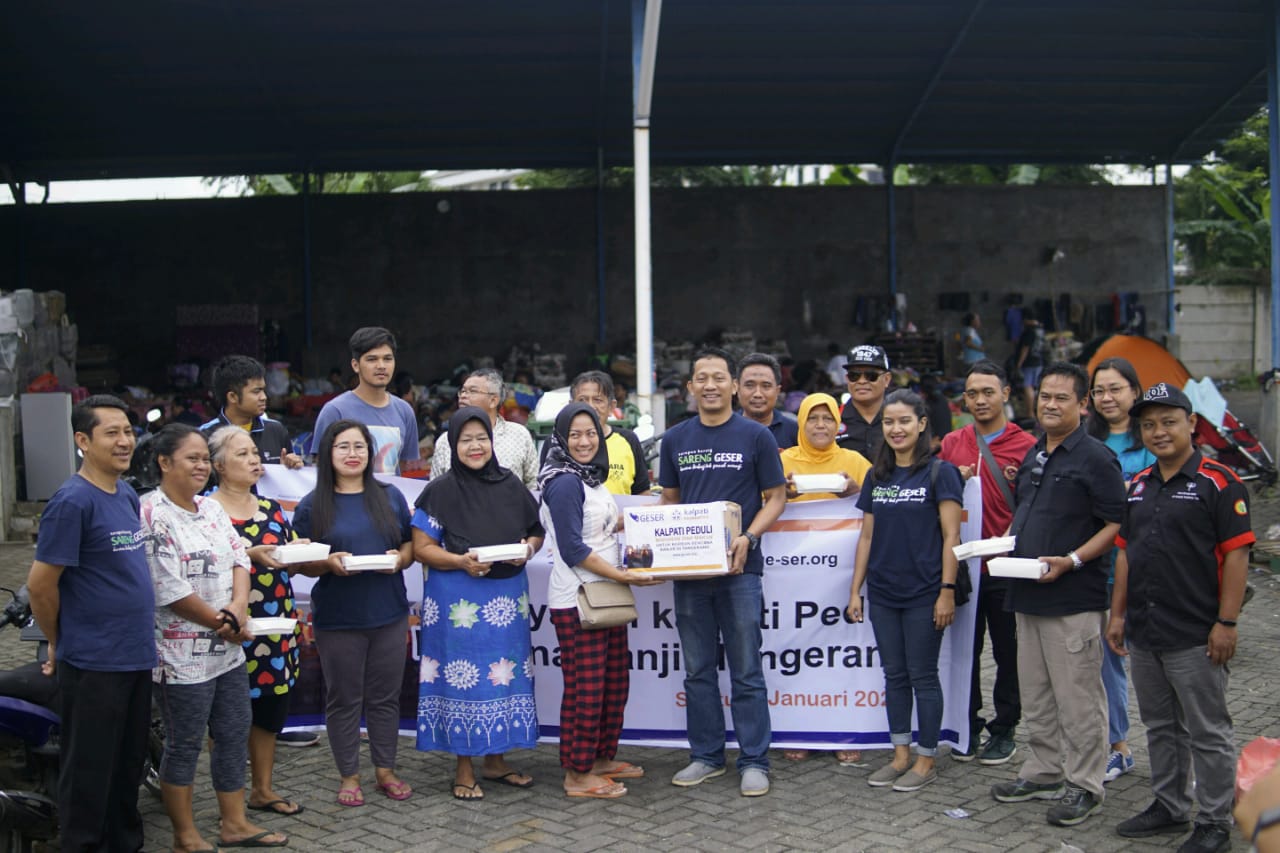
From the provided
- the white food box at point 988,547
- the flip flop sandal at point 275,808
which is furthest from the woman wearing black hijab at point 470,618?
the white food box at point 988,547

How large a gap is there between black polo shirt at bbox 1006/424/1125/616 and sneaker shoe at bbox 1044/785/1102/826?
0.75 meters

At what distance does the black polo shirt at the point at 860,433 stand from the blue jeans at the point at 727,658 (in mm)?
1239

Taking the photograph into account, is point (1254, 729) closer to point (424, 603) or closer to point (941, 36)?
point (424, 603)

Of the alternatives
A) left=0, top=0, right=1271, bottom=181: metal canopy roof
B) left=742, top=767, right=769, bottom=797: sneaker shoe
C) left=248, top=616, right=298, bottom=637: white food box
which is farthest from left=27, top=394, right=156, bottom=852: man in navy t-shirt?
left=0, top=0, right=1271, bottom=181: metal canopy roof

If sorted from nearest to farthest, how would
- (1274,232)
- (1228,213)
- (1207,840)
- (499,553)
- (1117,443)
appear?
1. (1207,840)
2. (499,553)
3. (1117,443)
4. (1274,232)
5. (1228,213)

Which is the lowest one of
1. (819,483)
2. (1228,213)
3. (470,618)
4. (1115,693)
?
(1115,693)

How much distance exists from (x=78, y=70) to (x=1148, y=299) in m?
17.9

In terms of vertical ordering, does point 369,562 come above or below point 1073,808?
above

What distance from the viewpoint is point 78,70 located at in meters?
16.6

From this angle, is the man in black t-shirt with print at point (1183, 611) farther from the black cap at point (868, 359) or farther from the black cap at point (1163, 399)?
the black cap at point (868, 359)

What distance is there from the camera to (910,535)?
540 centimetres

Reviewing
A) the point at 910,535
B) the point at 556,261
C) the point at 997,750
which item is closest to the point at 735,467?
the point at 910,535

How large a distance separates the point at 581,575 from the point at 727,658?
822 millimetres

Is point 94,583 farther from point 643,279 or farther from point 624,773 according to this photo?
point 643,279
